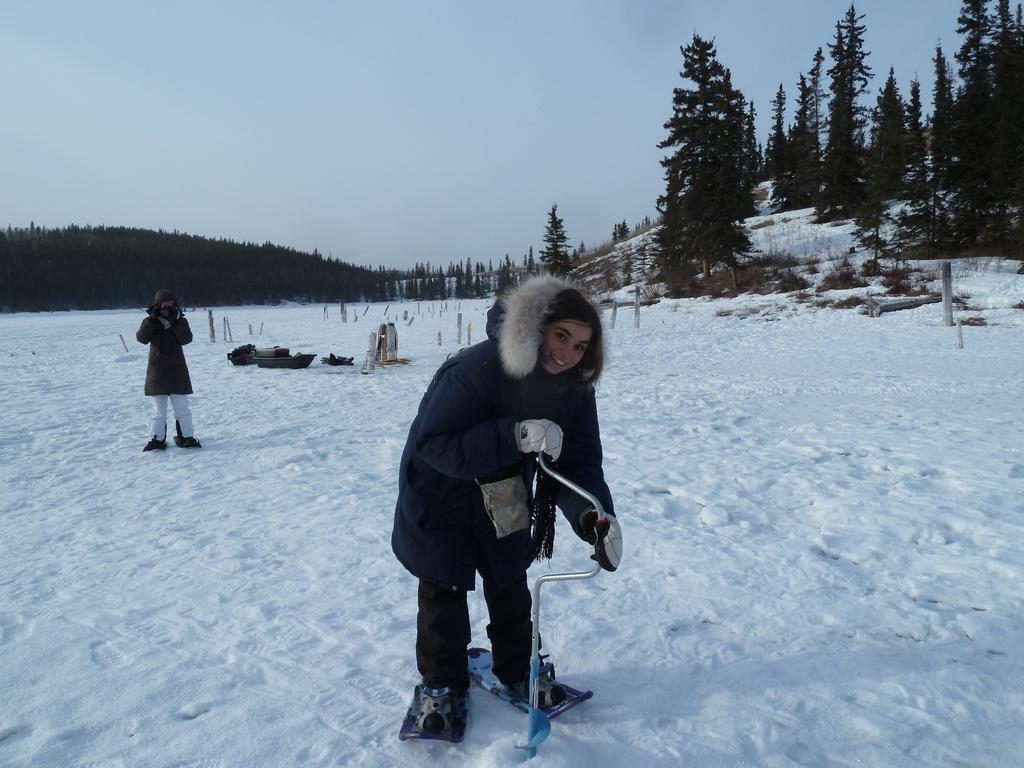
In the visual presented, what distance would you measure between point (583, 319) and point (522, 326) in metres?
0.26

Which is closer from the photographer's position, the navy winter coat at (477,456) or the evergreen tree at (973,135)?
the navy winter coat at (477,456)

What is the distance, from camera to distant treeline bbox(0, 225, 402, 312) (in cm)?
8500

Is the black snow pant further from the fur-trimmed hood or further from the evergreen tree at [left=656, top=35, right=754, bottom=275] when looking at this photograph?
the evergreen tree at [left=656, top=35, right=754, bottom=275]

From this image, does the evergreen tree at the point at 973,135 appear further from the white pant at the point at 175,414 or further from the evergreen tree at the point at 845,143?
the white pant at the point at 175,414

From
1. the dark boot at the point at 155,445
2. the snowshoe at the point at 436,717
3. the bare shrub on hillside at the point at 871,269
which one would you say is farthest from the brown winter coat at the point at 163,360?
the bare shrub on hillside at the point at 871,269

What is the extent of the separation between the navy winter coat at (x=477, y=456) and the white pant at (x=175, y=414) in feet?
19.1

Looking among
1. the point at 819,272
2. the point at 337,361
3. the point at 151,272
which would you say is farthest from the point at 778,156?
the point at 151,272

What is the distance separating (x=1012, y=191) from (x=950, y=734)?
32489 mm

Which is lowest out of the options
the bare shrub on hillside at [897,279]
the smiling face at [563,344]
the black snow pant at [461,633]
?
the black snow pant at [461,633]

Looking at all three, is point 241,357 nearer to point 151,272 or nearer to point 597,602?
point 597,602

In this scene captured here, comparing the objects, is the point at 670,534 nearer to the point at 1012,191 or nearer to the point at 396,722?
the point at 396,722

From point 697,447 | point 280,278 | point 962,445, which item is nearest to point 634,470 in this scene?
point 697,447

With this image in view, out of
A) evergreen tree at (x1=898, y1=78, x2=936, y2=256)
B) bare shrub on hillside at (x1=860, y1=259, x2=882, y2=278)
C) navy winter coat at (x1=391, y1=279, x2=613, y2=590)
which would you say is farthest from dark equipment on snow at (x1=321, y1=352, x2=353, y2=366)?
evergreen tree at (x1=898, y1=78, x2=936, y2=256)

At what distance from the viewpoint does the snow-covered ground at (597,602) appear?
2.28m
